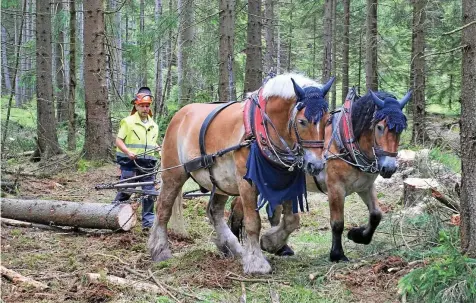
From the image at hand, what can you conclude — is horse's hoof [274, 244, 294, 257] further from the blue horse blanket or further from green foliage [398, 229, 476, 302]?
green foliage [398, 229, 476, 302]

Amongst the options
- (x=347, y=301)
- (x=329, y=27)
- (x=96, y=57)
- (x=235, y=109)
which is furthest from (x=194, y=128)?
(x=329, y=27)

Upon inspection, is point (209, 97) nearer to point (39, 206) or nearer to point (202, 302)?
point (39, 206)

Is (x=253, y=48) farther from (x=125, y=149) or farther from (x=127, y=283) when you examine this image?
(x=127, y=283)

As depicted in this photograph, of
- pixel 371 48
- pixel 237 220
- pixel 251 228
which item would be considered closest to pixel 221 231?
pixel 237 220

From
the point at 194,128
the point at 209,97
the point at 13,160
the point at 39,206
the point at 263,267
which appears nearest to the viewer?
the point at 263,267

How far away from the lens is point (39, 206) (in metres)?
7.48

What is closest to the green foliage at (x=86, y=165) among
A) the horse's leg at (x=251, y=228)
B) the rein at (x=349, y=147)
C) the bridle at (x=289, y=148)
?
the rein at (x=349, y=147)

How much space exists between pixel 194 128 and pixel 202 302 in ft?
7.68

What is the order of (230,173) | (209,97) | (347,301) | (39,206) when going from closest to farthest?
1. (347,301)
2. (230,173)
3. (39,206)
4. (209,97)

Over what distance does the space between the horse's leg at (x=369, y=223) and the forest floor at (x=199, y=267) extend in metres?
0.12

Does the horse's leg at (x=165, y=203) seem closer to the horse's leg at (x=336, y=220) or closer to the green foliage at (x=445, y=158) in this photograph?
the horse's leg at (x=336, y=220)

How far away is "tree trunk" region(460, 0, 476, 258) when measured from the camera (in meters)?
4.22

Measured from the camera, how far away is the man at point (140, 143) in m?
7.45

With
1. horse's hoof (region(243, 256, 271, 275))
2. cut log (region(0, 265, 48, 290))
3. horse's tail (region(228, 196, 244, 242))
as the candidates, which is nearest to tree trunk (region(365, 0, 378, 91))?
horse's tail (region(228, 196, 244, 242))
